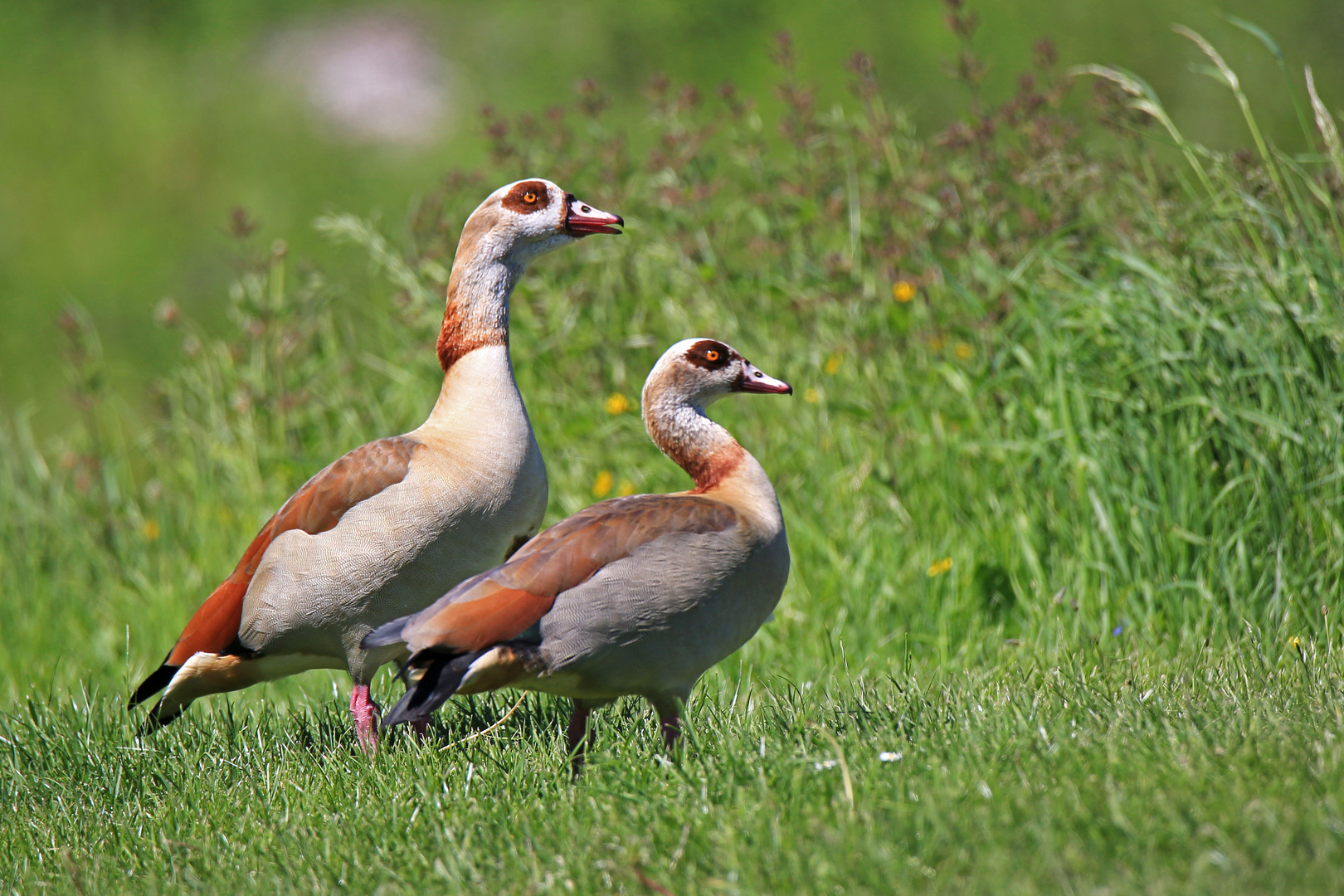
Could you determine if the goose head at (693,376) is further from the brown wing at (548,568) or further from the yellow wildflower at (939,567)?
the yellow wildflower at (939,567)

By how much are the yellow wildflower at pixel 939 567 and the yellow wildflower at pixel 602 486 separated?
5.74ft

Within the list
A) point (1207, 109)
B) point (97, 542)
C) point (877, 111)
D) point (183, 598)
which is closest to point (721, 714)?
point (877, 111)

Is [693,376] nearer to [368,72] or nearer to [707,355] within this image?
[707,355]

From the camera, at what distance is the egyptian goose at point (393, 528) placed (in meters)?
4.10

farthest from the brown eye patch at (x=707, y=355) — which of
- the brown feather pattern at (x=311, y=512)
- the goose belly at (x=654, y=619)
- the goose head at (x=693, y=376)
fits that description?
the brown feather pattern at (x=311, y=512)

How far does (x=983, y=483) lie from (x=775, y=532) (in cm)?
201

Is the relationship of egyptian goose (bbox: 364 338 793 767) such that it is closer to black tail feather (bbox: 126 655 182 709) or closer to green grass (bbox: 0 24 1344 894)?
green grass (bbox: 0 24 1344 894)

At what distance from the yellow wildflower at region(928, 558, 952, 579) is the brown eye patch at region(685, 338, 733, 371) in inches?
61.8

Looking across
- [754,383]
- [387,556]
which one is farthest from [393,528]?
[754,383]

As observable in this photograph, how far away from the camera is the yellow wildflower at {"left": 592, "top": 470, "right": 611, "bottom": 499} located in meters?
6.31


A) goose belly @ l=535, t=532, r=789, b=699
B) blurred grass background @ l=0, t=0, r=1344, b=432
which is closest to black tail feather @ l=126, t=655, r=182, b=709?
goose belly @ l=535, t=532, r=789, b=699

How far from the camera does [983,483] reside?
5.51m

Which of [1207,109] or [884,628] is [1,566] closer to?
[884,628]

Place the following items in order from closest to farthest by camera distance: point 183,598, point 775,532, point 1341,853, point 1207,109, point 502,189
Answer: point 1341,853, point 775,532, point 502,189, point 183,598, point 1207,109
